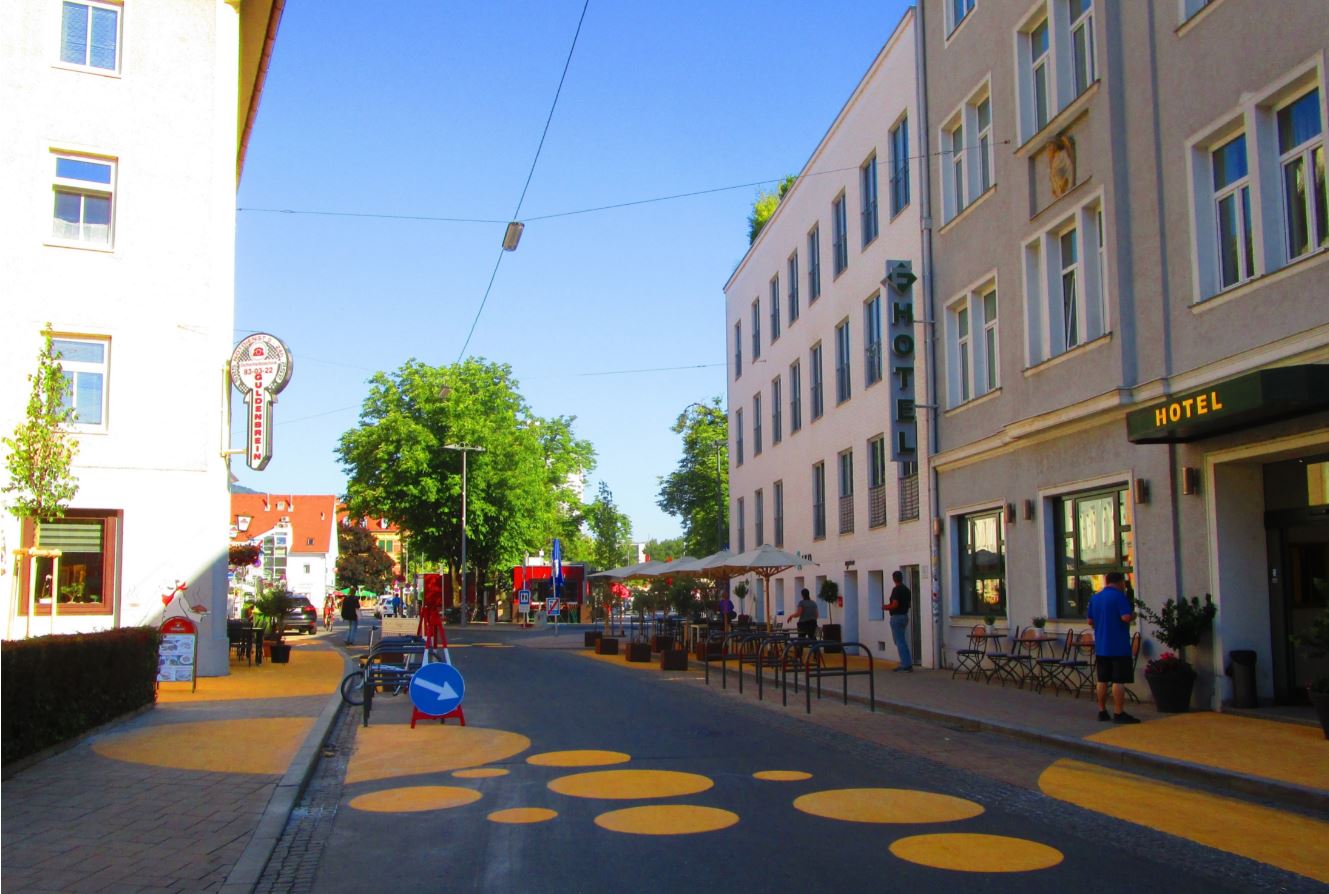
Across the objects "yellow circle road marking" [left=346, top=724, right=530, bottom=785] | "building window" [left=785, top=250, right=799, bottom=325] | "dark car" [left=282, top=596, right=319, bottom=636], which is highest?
"building window" [left=785, top=250, right=799, bottom=325]

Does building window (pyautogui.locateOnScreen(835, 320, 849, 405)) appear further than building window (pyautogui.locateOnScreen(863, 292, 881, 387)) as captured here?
Yes

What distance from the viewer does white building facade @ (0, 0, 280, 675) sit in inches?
813

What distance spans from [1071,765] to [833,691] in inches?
296

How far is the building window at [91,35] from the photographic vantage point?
21328 millimetres

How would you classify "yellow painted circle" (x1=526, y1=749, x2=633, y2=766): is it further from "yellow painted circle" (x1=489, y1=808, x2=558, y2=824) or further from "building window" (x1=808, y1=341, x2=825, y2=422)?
"building window" (x1=808, y1=341, x2=825, y2=422)

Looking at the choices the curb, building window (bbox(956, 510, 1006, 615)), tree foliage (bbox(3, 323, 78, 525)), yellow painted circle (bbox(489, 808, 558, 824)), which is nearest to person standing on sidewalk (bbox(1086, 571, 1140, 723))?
building window (bbox(956, 510, 1006, 615))

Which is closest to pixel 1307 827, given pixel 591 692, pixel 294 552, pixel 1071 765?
pixel 1071 765

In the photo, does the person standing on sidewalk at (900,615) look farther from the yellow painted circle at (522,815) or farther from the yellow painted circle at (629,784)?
the yellow painted circle at (522,815)

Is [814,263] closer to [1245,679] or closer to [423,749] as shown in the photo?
[1245,679]

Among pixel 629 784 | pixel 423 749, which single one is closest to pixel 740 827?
pixel 629 784

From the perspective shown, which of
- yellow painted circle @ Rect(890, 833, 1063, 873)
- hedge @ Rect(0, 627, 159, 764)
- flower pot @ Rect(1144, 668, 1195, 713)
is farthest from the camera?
flower pot @ Rect(1144, 668, 1195, 713)

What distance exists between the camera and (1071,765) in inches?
411

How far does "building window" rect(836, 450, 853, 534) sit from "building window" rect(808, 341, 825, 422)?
94.1 inches

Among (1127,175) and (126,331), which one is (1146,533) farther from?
(126,331)
